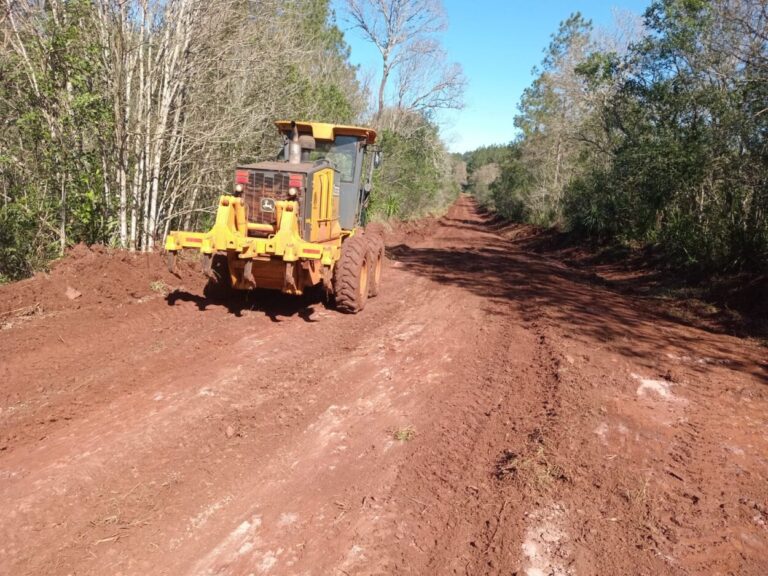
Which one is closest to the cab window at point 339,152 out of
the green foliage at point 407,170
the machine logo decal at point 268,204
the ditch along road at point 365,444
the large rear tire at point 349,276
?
the large rear tire at point 349,276

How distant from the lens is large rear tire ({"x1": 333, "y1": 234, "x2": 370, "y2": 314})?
24.1 ft

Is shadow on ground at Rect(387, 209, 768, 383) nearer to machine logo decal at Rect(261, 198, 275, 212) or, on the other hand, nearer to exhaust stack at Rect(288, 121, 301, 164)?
machine logo decal at Rect(261, 198, 275, 212)

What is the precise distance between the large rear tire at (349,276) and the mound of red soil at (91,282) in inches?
107

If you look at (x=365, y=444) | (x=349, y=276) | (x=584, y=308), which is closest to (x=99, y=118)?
(x=349, y=276)

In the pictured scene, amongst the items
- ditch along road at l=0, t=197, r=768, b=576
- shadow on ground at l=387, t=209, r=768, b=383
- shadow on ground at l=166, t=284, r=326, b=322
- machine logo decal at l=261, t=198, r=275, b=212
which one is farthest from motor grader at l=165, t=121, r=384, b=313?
shadow on ground at l=387, t=209, r=768, b=383

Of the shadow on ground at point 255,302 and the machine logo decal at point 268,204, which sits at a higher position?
the machine logo decal at point 268,204

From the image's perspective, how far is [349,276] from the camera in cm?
736

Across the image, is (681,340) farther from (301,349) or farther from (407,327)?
(301,349)

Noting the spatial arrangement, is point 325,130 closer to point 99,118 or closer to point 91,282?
point 99,118

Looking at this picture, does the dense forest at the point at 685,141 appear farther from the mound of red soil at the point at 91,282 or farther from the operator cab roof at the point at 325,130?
the mound of red soil at the point at 91,282

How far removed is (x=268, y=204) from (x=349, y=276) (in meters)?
1.45

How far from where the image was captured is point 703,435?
4230 millimetres

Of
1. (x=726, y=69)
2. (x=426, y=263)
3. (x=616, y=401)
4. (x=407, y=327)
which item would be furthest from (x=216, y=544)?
(x=726, y=69)

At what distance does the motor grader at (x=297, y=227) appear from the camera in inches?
250
